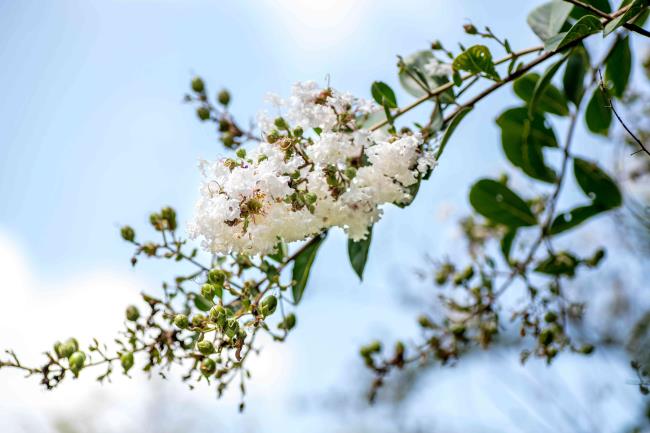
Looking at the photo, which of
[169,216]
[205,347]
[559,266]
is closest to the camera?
[205,347]

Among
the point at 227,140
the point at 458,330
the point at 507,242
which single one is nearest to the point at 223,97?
the point at 227,140

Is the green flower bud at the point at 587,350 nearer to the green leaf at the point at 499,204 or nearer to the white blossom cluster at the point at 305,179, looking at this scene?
the green leaf at the point at 499,204

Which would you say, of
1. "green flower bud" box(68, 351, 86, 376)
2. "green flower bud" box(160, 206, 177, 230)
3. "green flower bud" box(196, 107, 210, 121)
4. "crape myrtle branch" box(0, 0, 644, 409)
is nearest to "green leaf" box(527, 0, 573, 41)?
"crape myrtle branch" box(0, 0, 644, 409)

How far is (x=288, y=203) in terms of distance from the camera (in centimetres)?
99

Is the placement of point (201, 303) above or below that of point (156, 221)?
below

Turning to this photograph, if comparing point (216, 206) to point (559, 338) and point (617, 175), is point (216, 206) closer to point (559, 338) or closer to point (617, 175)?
point (559, 338)

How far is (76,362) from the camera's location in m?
1.00

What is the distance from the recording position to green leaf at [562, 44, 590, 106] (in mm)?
1654

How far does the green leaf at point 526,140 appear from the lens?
1627 millimetres

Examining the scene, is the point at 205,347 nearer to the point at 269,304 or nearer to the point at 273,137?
the point at 269,304

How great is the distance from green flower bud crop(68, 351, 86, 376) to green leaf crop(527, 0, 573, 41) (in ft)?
3.59

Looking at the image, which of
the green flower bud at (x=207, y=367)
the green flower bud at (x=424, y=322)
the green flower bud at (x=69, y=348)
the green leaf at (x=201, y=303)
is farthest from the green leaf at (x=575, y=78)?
the green flower bud at (x=69, y=348)

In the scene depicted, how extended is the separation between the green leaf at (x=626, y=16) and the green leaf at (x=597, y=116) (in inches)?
23.9

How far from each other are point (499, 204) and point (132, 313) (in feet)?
3.41
